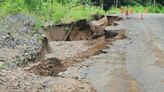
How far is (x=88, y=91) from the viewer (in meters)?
10.2

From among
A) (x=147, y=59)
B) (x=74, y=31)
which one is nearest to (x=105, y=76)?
(x=147, y=59)

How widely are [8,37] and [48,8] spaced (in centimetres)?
1149

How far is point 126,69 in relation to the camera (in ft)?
42.5

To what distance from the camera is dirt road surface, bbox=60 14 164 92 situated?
10773 mm

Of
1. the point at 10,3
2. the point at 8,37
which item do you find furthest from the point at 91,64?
the point at 10,3

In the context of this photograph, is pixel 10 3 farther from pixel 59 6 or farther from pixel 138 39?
pixel 138 39

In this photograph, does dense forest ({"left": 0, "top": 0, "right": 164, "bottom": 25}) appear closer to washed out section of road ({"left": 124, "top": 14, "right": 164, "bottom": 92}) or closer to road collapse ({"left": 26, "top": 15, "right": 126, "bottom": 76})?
road collapse ({"left": 26, "top": 15, "right": 126, "bottom": 76})

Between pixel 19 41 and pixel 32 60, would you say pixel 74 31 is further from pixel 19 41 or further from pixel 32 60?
pixel 32 60

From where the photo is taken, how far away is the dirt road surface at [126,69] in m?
10.8

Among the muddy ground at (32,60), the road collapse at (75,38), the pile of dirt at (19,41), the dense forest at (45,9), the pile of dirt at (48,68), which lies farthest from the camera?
the dense forest at (45,9)

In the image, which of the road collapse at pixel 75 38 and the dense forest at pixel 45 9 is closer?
the road collapse at pixel 75 38

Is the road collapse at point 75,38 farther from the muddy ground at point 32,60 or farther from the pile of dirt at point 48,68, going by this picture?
the pile of dirt at point 48,68

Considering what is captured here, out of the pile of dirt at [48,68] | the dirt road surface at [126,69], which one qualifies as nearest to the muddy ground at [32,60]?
the pile of dirt at [48,68]

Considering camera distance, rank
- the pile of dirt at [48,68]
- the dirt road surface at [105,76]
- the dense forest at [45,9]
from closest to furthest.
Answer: the dirt road surface at [105,76], the pile of dirt at [48,68], the dense forest at [45,9]
